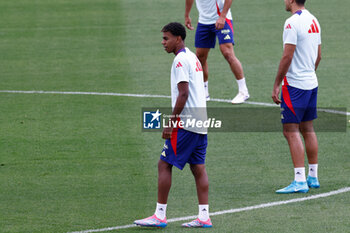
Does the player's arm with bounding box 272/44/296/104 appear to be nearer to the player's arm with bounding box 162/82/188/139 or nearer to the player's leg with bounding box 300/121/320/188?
the player's leg with bounding box 300/121/320/188

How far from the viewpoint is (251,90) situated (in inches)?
573

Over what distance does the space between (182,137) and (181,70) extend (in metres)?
0.64

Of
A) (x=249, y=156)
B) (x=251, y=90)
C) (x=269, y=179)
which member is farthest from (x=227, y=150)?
(x=251, y=90)

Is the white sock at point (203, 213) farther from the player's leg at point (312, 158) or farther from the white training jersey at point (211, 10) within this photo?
the white training jersey at point (211, 10)

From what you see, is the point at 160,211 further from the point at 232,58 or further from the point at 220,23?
the point at 232,58

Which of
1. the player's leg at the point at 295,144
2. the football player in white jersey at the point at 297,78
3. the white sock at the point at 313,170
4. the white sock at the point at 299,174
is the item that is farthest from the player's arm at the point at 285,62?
the white sock at the point at 313,170

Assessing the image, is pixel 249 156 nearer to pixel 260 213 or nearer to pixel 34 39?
pixel 260 213

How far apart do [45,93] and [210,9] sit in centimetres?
335

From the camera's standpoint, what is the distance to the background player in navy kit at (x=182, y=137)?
301 inches

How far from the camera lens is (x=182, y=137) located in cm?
775

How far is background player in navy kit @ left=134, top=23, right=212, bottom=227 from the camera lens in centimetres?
765

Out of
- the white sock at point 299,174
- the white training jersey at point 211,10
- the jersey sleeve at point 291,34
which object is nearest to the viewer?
the jersey sleeve at point 291,34

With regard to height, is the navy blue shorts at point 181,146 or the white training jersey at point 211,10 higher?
the white training jersey at point 211,10

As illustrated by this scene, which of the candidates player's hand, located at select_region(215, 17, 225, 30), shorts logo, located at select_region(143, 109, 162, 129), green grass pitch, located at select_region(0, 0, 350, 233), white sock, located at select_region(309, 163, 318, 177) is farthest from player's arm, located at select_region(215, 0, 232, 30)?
white sock, located at select_region(309, 163, 318, 177)
